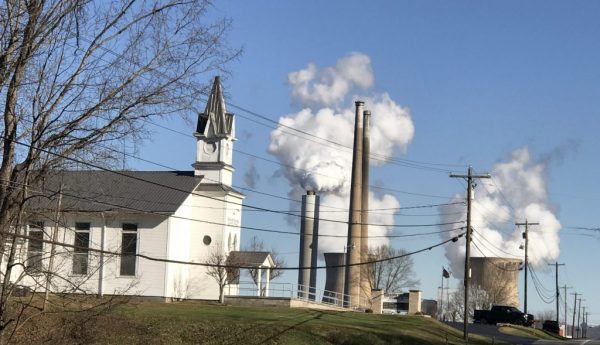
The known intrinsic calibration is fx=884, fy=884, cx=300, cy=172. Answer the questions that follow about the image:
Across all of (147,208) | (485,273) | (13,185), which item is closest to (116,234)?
(147,208)

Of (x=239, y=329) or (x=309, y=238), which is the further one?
(x=309, y=238)

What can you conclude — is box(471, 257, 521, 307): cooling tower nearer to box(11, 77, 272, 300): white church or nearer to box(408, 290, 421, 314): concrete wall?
box(408, 290, 421, 314): concrete wall

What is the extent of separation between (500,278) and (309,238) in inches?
1965

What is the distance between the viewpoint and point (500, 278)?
443 ft

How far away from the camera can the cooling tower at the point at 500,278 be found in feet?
440

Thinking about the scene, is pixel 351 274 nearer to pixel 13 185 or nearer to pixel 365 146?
pixel 365 146

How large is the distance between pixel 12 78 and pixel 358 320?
38.2m

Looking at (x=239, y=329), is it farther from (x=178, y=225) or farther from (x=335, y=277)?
(x=335, y=277)

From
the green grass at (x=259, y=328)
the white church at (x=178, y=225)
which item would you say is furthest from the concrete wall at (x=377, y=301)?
the green grass at (x=259, y=328)

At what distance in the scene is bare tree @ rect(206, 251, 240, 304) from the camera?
6031 cm

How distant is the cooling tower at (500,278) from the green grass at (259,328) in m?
80.8

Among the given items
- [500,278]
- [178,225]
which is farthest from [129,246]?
[500,278]

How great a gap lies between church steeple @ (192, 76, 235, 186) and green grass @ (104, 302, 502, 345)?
14.6 m

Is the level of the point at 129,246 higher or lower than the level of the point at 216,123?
lower
